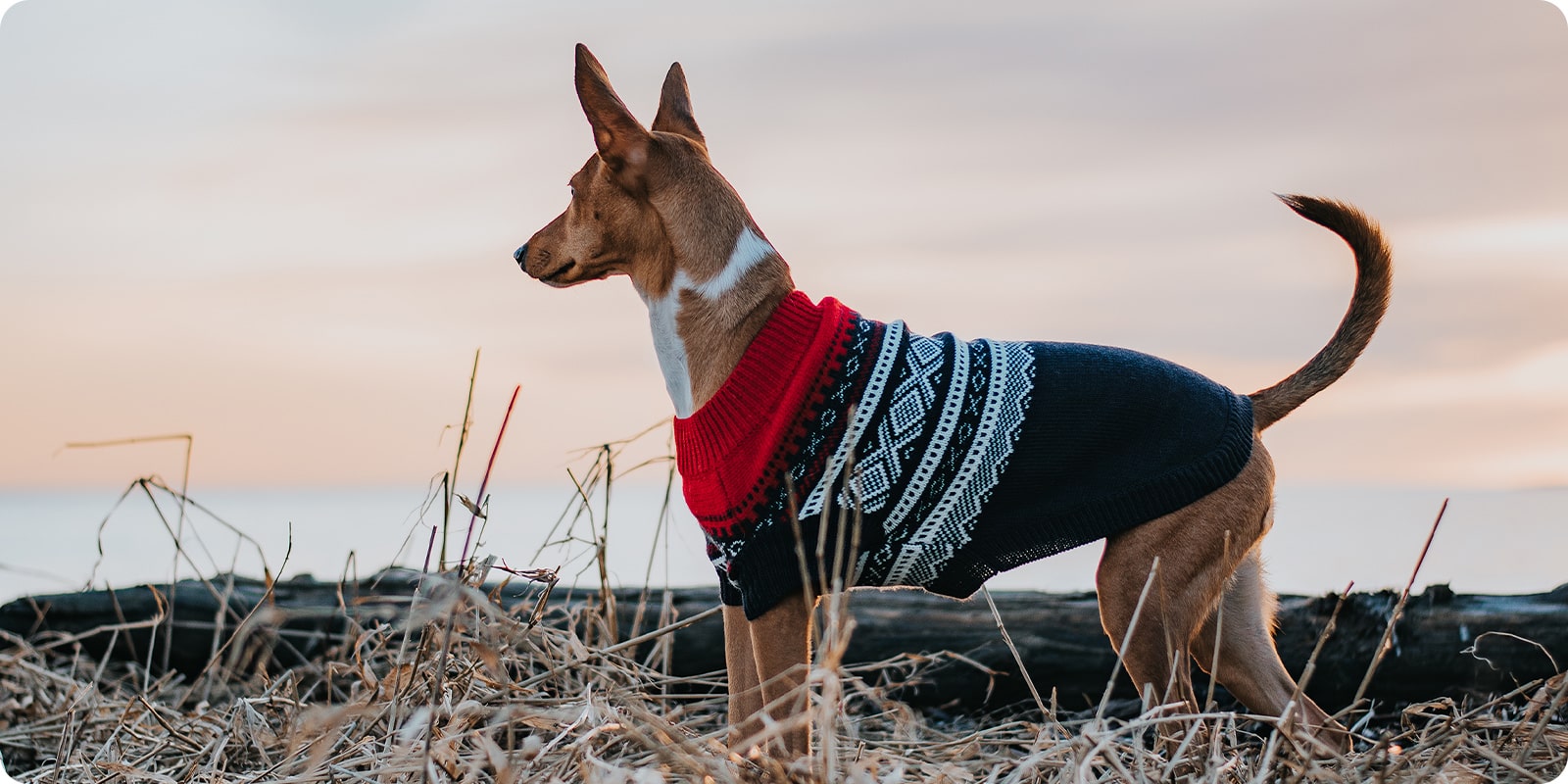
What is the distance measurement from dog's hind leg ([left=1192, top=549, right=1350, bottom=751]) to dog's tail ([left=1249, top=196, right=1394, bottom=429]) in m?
0.40

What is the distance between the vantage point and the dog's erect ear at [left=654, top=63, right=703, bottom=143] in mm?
3439

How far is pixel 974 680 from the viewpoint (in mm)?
4312

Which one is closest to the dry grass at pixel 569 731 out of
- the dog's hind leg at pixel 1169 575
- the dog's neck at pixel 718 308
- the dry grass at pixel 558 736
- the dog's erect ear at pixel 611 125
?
the dry grass at pixel 558 736

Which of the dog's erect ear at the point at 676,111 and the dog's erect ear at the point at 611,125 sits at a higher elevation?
the dog's erect ear at the point at 676,111

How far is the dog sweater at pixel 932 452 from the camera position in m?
2.88

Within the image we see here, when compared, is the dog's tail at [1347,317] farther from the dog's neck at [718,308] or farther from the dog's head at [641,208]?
the dog's head at [641,208]

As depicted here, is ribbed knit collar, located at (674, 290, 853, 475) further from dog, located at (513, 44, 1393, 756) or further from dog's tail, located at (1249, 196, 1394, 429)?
dog's tail, located at (1249, 196, 1394, 429)

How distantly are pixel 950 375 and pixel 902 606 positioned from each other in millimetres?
1736

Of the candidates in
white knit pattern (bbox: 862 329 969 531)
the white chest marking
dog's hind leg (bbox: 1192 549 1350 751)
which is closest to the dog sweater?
white knit pattern (bbox: 862 329 969 531)

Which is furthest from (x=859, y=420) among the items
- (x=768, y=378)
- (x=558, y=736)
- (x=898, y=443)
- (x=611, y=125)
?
(x=558, y=736)

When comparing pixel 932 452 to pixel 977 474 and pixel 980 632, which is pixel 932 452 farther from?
pixel 980 632

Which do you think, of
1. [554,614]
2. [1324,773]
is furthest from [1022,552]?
[554,614]

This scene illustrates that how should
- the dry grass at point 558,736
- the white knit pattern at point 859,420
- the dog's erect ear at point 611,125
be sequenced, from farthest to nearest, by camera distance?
the dog's erect ear at point 611,125 < the white knit pattern at point 859,420 < the dry grass at point 558,736

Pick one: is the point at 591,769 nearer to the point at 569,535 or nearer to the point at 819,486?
the point at 819,486
